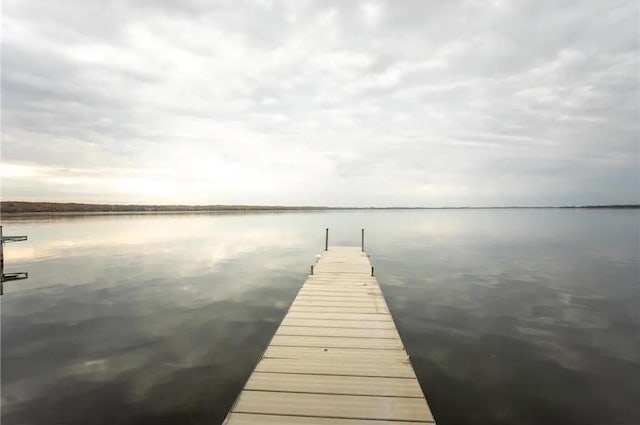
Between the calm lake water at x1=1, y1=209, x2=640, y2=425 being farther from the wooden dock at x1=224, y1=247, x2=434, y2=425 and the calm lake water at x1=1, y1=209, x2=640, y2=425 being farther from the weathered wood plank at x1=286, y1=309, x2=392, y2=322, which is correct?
the wooden dock at x1=224, y1=247, x2=434, y2=425

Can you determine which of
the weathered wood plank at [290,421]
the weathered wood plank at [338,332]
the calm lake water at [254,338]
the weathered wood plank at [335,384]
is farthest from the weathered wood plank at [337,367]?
the weathered wood plank at [338,332]

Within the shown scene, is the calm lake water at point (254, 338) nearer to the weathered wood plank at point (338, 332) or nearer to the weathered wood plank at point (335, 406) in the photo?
the weathered wood plank at point (338, 332)

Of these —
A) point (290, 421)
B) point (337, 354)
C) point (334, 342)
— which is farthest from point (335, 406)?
point (334, 342)

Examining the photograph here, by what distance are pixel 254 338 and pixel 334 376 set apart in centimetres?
546

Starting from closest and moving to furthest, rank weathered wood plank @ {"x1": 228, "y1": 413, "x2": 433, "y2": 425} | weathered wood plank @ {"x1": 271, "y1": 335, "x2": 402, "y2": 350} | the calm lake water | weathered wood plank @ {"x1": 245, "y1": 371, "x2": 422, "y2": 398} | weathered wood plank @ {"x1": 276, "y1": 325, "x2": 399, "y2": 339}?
1. weathered wood plank @ {"x1": 228, "y1": 413, "x2": 433, "y2": 425}
2. weathered wood plank @ {"x1": 245, "y1": 371, "x2": 422, "y2": 398}
3. the calm lake water
4. weathered wood plank @ {"x1": 271, "y1": 335, "x2": 402, "y2": 350}
5. weathered wood plank @ {"x1": 276, "y1": 325, "x2": 399, "y2": 339}

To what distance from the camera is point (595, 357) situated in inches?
424

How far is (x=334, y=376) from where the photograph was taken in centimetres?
724

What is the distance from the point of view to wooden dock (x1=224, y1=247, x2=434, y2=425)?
232 inches

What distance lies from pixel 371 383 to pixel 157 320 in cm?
1002

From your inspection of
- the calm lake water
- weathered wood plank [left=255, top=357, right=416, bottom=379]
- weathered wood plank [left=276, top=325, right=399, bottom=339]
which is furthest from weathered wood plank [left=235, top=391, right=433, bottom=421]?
weathered wood plank [left=276, top=325, right=399, bottom=339]

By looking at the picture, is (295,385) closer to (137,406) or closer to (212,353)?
(137,406)

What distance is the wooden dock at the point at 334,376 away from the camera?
5.89 m

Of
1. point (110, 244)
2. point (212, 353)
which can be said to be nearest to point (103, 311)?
point (212, 353)

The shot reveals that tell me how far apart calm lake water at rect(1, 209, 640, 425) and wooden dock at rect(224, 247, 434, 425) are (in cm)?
149
